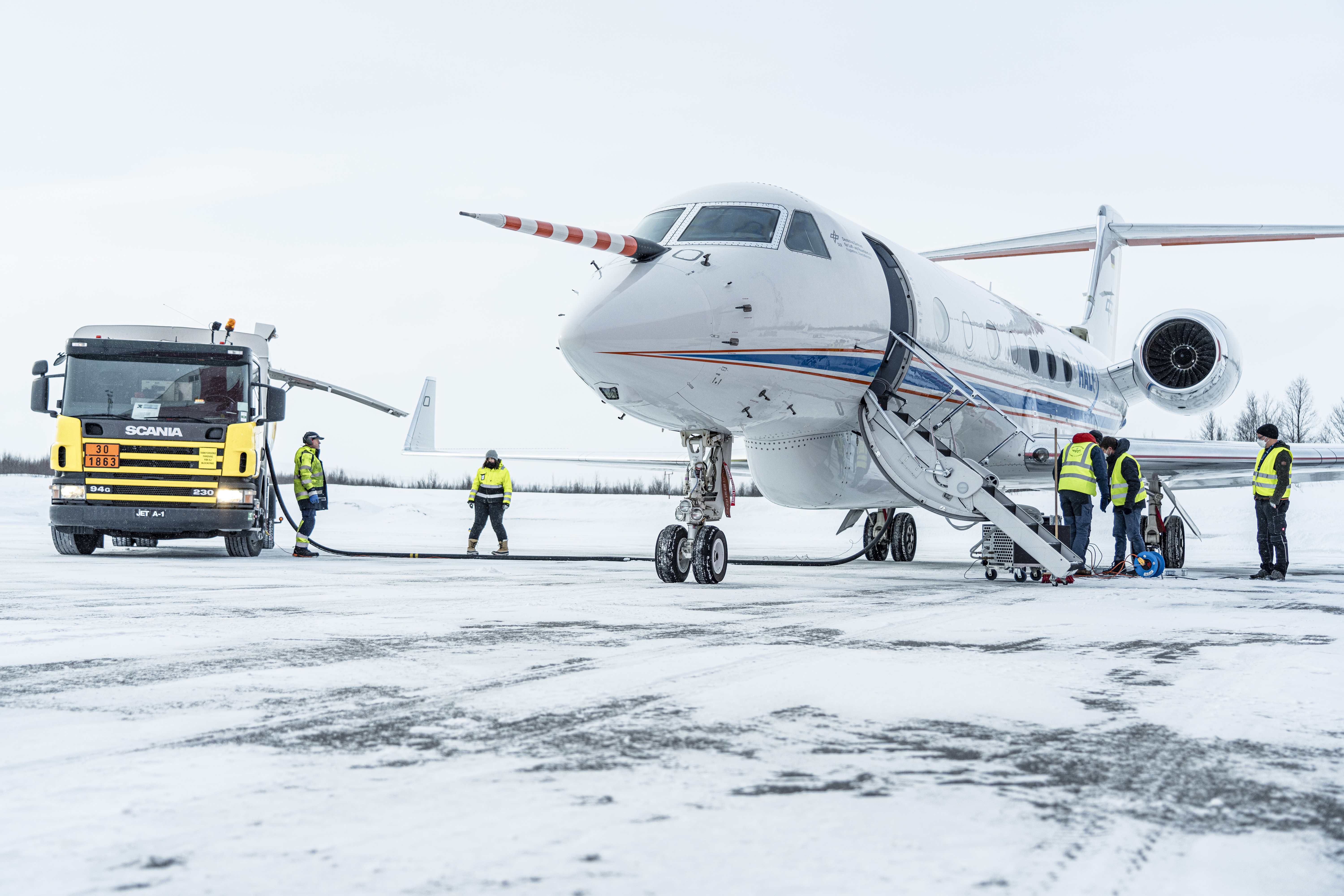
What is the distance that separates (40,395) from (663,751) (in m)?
13.2

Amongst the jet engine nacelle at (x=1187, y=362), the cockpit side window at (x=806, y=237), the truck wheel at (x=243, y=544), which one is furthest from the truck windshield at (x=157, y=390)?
the jet engine nacelle at (x=1187, y=362)

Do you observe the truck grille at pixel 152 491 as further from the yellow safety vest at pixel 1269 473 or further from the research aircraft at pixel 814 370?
the yellow safety vest at pixel 1269 473

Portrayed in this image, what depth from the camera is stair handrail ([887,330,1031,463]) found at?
10617 millimetres

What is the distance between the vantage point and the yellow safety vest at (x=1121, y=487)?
41.8 feet

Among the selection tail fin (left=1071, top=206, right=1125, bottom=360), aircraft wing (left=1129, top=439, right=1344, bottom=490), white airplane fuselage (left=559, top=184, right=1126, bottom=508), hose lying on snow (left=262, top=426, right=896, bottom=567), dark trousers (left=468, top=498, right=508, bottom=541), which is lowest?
hose lying on snow (left=262, top=426, right=896, bottom=567)

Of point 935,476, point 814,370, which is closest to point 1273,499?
point 935,476

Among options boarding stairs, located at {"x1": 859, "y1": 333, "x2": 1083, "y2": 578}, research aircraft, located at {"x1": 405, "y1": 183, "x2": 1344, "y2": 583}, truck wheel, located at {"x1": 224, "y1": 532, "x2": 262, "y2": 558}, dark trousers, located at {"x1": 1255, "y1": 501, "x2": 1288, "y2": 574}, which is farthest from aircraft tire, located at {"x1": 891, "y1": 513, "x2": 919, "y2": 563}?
truck wheel, located at {"x1": 224, "y1": 532, "x2": 262, "y2": 558}

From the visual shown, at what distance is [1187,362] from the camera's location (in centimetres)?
1642

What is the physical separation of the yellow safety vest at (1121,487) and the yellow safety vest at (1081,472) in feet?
2.97

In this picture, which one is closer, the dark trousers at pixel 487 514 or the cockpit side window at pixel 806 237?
the cockpit side window at pixel 806 237

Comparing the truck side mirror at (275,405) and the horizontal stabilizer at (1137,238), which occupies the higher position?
the horizontal stabilizer at (1137,238)

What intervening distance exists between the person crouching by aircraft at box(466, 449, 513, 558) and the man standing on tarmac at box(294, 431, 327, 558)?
7.97 feet

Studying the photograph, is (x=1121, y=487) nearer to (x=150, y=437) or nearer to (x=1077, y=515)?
(x=1077, y=515)

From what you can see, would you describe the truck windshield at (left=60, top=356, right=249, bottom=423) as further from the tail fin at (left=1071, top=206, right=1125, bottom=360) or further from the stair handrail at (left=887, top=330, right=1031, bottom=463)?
the tail fin at (left=1071, top=206, right=1125, bottom=360)
